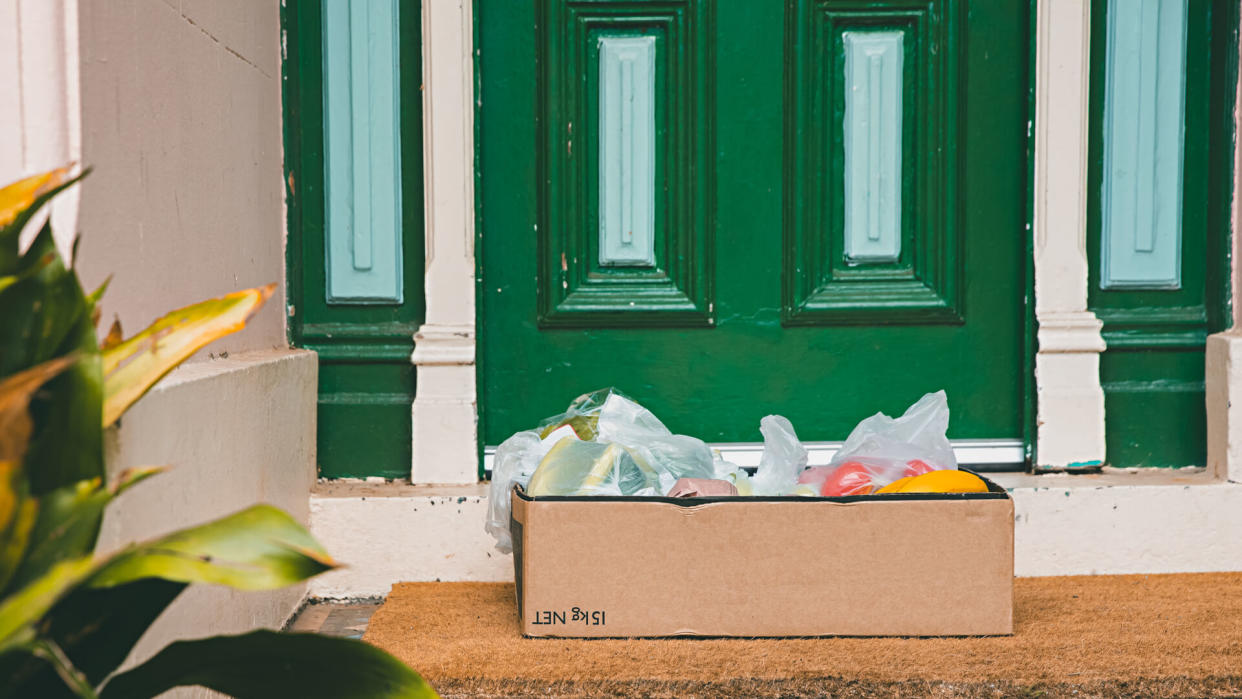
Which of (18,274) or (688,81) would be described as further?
(688,81)

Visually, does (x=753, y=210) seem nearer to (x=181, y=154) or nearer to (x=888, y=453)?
(x=888, y=453)

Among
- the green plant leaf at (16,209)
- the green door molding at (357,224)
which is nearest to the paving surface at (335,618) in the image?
the green door molding at (357,224)

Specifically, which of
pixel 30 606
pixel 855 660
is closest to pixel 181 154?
pixel 30 606

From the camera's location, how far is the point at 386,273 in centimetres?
231

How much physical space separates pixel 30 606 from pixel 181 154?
1246 millimetres

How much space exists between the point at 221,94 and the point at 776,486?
136 centimetres

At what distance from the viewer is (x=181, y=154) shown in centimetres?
168

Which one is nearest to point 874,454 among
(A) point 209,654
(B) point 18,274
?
(A) point 209,654

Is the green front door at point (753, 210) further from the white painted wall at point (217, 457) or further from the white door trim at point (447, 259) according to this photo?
the white painted wall at point (217, 457)

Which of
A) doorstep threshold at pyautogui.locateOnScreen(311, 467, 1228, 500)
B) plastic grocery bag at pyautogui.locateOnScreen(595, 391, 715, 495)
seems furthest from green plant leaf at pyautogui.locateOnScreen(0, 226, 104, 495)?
doorstep threshold at pyautogui.locateOnScreen(311, 467, 1228, 500)

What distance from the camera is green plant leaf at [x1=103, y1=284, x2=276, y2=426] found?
86 cm

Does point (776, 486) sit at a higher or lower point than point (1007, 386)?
lower

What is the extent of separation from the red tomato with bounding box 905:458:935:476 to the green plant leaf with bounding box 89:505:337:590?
1347 mm

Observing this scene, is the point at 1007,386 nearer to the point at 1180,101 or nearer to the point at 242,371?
the point at 1180,101
